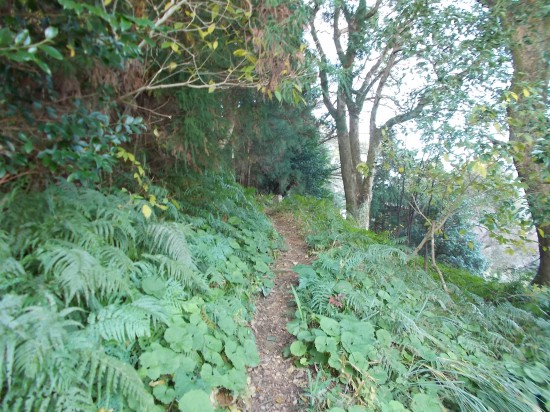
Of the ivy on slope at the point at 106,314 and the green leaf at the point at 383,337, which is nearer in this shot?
the ivy on slope at the point at 106,314

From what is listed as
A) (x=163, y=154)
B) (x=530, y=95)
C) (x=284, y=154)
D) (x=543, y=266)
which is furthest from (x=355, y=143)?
(x=163, y=154)

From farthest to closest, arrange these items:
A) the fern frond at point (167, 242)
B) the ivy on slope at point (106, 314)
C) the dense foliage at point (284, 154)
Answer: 1. the dense foliage at point (284, 154)
2. the fern frond at point (167, 242)
3. the ivy on slope at point (106, 314)

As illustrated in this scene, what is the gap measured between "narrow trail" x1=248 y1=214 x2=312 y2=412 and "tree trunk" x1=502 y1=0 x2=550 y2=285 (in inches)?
134

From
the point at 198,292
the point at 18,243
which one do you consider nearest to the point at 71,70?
the point at 18,243

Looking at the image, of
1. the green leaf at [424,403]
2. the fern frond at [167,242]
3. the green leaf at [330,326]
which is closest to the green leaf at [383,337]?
the green leaf at [330,326]

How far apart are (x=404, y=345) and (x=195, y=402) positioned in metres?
2.11

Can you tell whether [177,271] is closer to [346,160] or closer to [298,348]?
[298,348]

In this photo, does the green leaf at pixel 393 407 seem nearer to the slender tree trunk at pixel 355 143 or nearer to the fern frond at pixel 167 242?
the fern frond at pixel 167 242

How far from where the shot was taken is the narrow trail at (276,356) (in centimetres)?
261

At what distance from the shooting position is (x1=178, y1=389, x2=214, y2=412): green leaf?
1954 millimetres

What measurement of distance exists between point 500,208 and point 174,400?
15.8 ft

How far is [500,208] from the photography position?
4574mm

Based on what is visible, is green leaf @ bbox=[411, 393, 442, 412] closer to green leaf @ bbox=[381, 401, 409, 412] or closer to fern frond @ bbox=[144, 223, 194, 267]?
green leaf @ bbox=[381, 401, 409, 412]

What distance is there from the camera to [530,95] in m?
4.25
